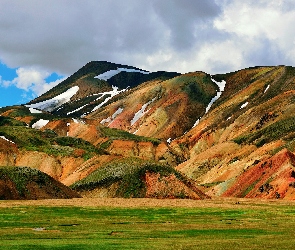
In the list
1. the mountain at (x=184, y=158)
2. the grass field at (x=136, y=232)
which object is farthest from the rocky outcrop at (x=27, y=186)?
the grass field at (x=136, y=232)

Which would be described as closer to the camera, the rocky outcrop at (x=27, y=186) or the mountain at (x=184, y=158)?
the rocky outcrop at (x=27, y=186)

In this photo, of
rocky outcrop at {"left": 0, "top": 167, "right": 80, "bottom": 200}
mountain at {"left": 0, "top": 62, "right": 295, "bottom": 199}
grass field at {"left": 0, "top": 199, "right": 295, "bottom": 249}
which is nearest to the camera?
grass field at {"left": 0, "top": 199, "right": 295, "bottom": 249}

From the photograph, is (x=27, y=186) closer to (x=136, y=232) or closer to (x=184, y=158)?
(x=136, y=232)

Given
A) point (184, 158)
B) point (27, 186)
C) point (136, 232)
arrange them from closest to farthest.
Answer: point (136, 232) → point (27, 186) → point (184, 158)

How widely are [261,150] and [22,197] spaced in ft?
233

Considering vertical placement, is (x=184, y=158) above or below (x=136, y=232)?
above

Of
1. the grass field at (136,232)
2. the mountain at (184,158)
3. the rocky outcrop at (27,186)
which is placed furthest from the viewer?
the mountain at (184,158)

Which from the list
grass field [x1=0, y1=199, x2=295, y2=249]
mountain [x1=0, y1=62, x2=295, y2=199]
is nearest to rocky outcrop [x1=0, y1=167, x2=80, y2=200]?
mountain [x1=0, y1=62, x2=295, y2=199]

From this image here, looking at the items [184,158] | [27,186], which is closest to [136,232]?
[27,186]

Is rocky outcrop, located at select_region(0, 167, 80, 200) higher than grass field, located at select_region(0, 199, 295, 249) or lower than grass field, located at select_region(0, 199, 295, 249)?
higher

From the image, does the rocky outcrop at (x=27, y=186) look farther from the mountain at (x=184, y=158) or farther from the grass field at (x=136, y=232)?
the grass field at (x=136, y=232)

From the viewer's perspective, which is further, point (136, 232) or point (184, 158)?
point (184, 158)

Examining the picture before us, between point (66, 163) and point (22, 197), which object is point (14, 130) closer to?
point (66, 163)

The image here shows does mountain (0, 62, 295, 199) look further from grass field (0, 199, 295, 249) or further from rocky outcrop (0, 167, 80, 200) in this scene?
grass field (0, 199, 295, 249)
